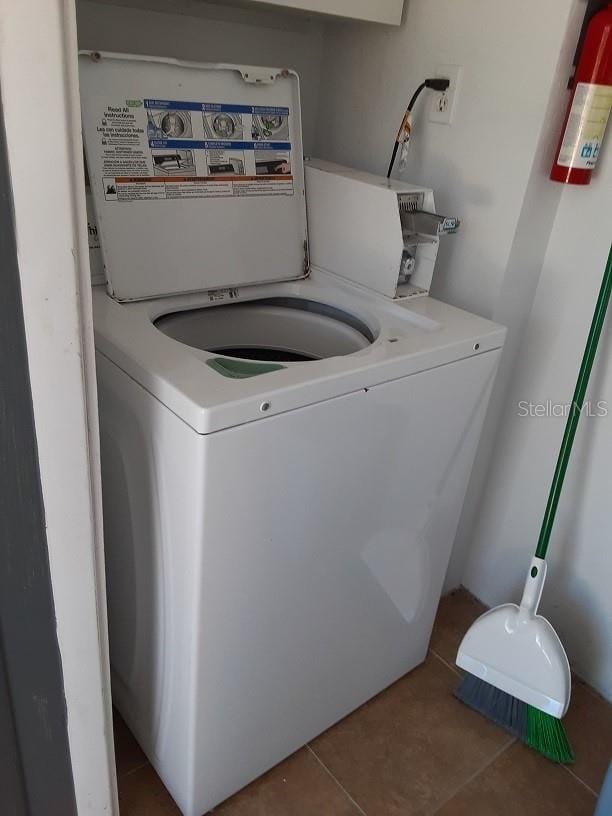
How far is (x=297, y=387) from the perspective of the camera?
106 centimetres

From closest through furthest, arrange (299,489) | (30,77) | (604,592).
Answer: (30,77), (299,489), (604,592)

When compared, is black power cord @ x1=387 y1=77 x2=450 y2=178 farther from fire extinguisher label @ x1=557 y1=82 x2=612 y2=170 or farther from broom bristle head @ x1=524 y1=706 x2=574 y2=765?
broom bristle head @ x1=524 y1=706 x2=574 y2=765

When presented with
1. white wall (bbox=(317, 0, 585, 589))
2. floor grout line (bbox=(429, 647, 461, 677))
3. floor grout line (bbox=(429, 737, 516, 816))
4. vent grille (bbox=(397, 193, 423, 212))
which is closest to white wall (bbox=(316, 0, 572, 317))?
white wall (bbox=(317, 0, 585, 589))

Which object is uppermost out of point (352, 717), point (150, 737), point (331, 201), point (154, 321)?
point (331, 201)

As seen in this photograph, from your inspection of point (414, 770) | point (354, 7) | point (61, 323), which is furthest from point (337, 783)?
point (354, 7)

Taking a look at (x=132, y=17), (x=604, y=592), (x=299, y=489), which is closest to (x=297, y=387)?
(x=299, y=489)

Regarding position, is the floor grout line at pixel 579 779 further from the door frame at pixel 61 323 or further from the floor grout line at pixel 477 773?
the door frame at pixel 61 323

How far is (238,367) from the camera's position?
3.76 feet

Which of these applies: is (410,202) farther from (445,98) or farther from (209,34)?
(209,34)

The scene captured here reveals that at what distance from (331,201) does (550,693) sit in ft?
4.30

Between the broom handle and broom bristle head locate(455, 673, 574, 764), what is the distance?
40cm

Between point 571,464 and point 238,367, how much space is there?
104 cm

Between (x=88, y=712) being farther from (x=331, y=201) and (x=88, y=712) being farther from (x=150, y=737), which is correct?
(x=331, y=201)

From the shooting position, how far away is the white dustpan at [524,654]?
5.30ft
